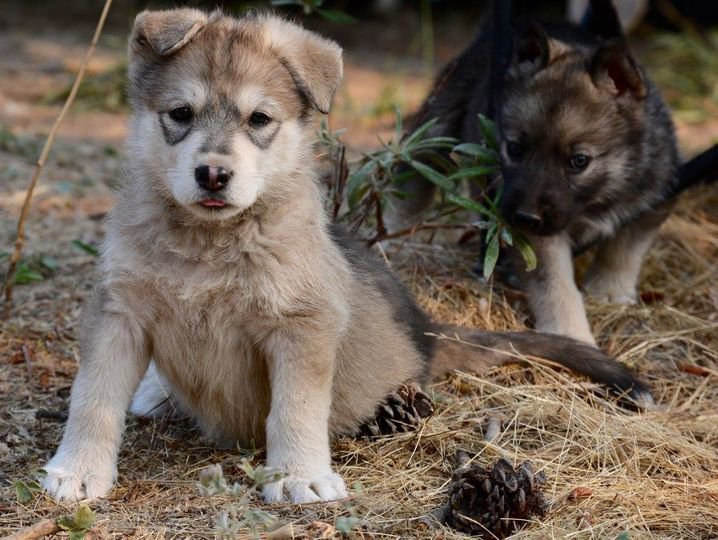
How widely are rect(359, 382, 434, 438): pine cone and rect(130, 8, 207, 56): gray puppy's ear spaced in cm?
145

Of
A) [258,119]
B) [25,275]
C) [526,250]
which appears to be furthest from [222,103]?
[25,275]

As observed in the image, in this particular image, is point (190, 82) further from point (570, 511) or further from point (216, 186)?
point (570, 511)

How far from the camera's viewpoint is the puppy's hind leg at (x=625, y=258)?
534cm

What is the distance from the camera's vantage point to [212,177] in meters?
3.23

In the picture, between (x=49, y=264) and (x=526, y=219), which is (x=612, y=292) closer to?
(x=526, y=219)

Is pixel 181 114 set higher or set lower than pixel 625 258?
higher

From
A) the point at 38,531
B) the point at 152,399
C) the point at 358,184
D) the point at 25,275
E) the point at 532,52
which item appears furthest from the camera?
the point at 532,52

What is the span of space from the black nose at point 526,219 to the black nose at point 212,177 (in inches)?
73.4

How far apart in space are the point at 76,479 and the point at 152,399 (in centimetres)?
80

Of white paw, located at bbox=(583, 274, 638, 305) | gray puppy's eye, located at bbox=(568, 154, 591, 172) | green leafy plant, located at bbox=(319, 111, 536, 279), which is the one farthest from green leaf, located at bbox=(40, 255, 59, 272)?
white paw, located at bbox=(583, 274, 638, 305)

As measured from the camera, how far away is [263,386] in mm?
3637

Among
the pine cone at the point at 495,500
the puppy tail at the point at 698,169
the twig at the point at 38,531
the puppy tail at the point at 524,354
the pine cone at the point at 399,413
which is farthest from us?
the puppy tail at the point at 698,169

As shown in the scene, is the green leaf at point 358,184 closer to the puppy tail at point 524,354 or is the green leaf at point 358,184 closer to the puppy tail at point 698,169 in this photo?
the puppy tail at point 524,354

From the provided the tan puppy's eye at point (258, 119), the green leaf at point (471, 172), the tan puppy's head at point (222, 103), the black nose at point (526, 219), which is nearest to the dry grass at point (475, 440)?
the black nose at point (526, 219)
